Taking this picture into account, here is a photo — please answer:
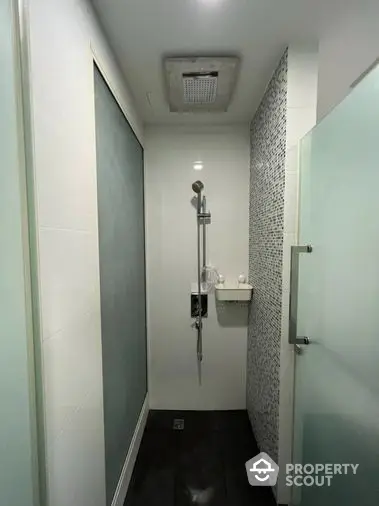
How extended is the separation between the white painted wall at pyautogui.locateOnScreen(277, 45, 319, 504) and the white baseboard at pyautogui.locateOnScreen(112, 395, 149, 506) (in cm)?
88

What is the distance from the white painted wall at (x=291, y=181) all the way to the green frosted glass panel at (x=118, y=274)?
90 cm

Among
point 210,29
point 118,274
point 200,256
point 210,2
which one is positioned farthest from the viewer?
point 200,256

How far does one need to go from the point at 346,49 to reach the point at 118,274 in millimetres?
1664

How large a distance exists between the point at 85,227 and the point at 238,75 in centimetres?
128

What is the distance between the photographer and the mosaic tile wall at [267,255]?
1.37 metres

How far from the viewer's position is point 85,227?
93 cm

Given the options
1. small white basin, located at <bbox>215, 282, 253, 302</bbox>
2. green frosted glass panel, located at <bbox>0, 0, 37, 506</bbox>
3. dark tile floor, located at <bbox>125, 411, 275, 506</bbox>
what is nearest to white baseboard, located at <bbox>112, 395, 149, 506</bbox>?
dark tile floor, located at <bbox>125, 411, 275, 506</bbox>

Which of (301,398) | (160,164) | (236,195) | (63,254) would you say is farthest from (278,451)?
Answer: (160,164)

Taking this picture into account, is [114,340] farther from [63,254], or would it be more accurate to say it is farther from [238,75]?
[238,75]

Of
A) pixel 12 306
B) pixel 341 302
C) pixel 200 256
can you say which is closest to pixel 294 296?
pixel 341 302

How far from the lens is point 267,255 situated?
1593 millimetres

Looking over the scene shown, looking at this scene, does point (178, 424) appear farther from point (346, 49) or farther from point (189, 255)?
point (346, 49)

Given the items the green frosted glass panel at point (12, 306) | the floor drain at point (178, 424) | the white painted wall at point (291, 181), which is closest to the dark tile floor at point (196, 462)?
the floor drain at point (178, 424)

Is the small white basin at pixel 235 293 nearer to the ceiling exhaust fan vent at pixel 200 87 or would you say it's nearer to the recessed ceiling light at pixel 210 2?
the ceiling exhaust fan vent at pixel 200 87
